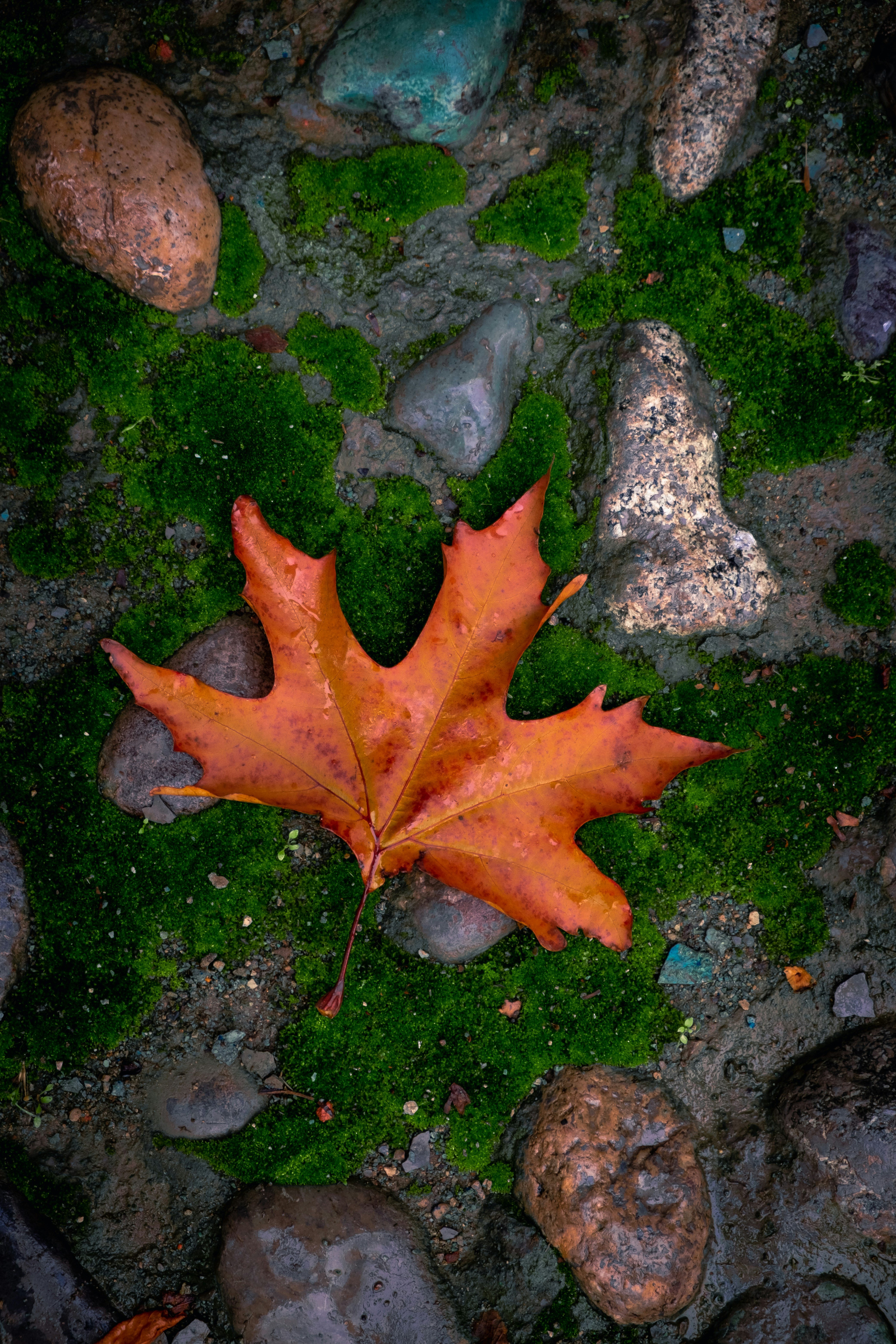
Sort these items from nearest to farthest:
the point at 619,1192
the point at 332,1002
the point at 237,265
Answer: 1. the point at 332,1002
2. the point at 619,1192
3. the point at 237,265

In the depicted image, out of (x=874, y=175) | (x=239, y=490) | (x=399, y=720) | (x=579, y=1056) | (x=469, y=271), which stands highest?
(x=874, y=175)

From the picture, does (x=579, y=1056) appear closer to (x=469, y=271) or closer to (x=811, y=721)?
(x=811, y=721)

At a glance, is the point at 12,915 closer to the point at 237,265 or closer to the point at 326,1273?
the point at 326,1273

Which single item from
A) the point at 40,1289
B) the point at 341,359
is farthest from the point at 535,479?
the point at 40,1289

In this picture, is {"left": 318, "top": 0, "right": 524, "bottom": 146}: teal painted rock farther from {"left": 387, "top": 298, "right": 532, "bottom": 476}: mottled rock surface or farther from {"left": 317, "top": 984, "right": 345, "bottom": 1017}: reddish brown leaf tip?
{"left": 317, "top": 984, "right": 345, "bottom": 1017}: reddish brown leaf tip

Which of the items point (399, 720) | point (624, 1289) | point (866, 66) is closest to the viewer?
point (399, 720)

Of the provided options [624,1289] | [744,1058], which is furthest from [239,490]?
[624,1289]

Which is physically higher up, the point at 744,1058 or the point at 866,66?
the point at 866,66

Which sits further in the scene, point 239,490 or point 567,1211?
point 239,490
